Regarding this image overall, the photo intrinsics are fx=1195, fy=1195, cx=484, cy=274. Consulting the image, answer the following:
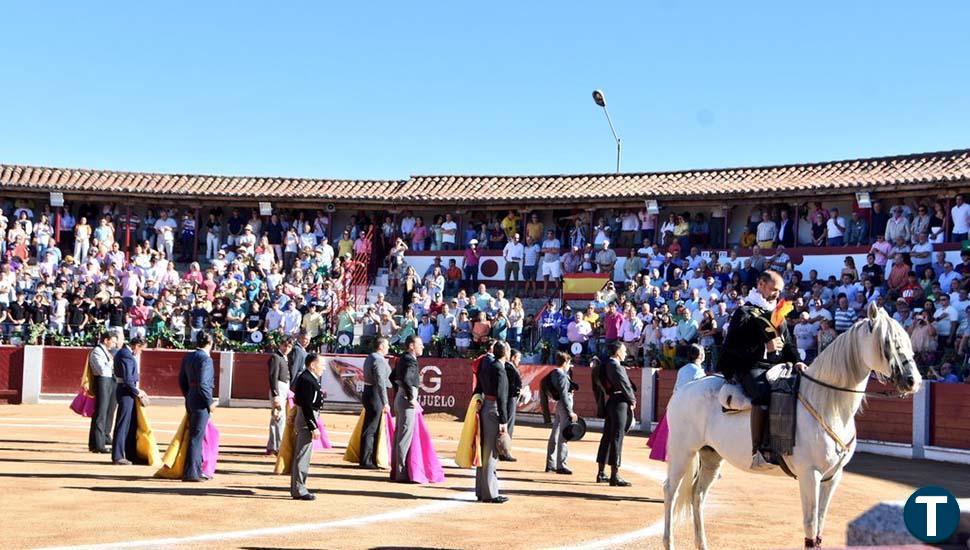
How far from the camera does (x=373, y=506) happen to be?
39.1ft

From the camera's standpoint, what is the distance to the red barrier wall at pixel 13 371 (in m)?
26.2

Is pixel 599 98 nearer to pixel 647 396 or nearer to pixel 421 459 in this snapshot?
pixel 647 396

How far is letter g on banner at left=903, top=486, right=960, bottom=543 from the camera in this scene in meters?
4.40

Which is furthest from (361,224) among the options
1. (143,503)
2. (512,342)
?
(143,503)

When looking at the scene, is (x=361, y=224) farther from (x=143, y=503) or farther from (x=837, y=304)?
(x=143, y=503)

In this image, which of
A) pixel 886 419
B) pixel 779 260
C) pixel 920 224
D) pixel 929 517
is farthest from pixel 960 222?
pixel 929 517

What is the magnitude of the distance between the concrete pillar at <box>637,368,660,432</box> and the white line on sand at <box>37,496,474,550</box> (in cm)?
1095

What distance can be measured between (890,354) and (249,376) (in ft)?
67.5

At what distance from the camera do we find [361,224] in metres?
32.8

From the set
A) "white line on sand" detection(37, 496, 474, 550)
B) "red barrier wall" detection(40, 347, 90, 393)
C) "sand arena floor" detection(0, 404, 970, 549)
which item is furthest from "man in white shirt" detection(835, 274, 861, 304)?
"red barrier wall" detection(40, 347, 90, 393)

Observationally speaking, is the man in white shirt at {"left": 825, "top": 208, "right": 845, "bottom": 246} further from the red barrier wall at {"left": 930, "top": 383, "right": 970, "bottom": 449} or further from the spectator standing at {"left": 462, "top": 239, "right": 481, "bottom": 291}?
the spectator standing at {"left": 462, "top": 239, "right": 481, "bottom": 291}

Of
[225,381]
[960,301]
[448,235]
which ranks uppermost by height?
[448,235]

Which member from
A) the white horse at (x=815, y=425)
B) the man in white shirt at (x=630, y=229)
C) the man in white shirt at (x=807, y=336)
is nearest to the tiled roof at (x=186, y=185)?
the man in white shirt at (x=630, y=229)

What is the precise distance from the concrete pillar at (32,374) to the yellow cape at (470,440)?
54.8ft
